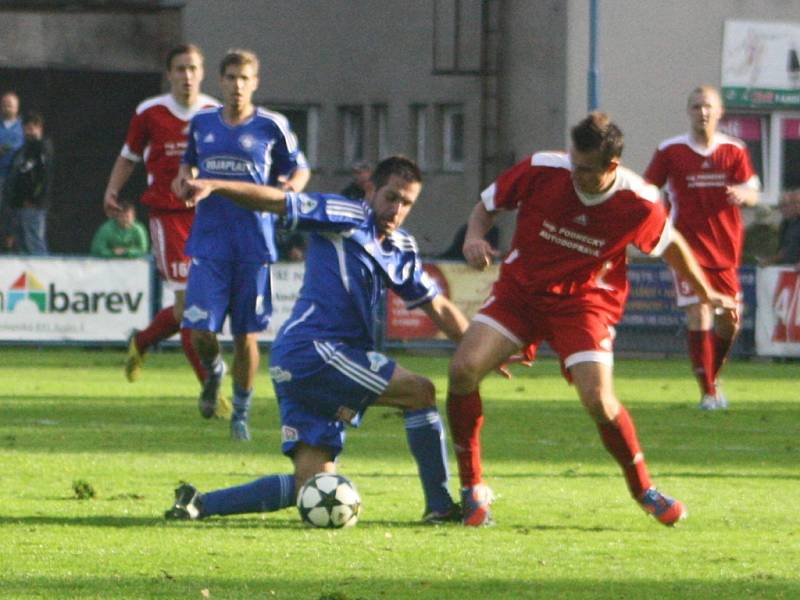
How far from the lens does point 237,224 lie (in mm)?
13484

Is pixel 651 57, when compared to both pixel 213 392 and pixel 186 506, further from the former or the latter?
pixel 186 506

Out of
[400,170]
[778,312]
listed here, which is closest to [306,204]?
[400,170]

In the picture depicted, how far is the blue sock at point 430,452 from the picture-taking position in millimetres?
9688

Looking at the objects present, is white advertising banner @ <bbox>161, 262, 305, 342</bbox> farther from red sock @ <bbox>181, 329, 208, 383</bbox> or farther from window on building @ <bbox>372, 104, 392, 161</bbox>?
window on building @ <bbox>372, 104, 392, 161</bbox>

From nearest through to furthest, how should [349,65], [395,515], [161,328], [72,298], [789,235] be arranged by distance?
[395,515] → [161,328] → [72,298] → [789,235] → [349,65]

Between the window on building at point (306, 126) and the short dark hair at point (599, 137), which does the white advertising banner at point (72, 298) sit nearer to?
the short dark hair at point (599, 137)

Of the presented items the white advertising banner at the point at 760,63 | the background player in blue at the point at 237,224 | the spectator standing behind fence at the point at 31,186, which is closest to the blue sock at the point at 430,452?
the background player in blue at the point at 237,224

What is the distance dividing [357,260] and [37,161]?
1880 cm

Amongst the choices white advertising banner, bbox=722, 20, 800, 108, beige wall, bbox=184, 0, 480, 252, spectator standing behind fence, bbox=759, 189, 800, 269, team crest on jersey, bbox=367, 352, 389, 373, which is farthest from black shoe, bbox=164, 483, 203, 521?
beige wall, bbox=184, 0, 480, 252

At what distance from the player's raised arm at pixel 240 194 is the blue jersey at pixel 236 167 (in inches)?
163

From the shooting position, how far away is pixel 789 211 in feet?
86.1

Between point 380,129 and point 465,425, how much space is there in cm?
3107

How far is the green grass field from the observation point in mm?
7891

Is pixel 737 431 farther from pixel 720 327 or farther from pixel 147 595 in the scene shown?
pixel 147 595
